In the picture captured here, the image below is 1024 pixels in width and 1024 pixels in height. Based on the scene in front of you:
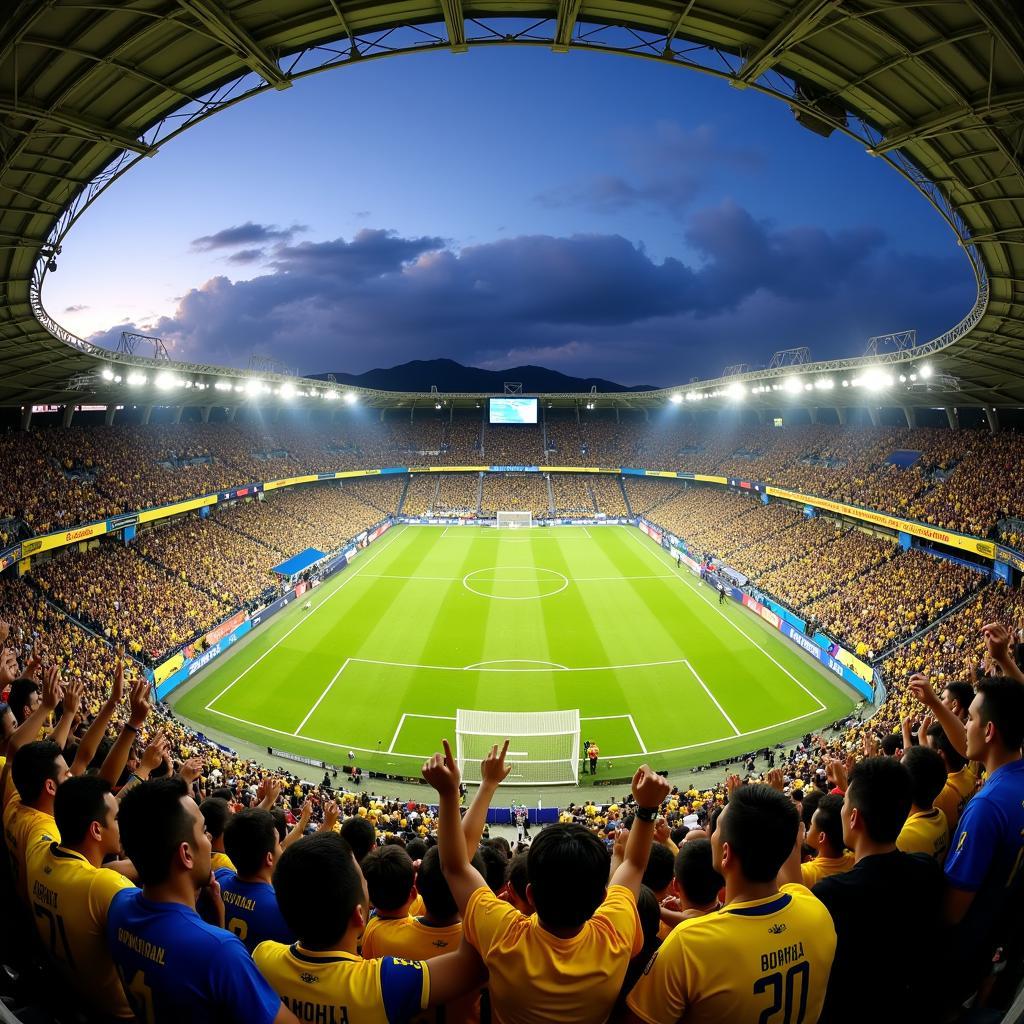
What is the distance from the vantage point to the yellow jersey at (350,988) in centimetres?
265

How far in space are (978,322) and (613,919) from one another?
25564 millimetres

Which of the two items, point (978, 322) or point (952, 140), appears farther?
point (978, 322)

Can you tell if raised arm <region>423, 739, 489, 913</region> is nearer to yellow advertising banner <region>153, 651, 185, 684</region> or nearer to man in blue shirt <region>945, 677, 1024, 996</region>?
man in blue shirt <region>945, 677, 1024, 996</region>

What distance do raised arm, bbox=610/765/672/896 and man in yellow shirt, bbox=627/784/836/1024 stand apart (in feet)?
0.97

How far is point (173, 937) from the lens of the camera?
271 cm

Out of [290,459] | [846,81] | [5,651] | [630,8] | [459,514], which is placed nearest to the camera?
[5,651]

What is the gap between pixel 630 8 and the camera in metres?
9.73

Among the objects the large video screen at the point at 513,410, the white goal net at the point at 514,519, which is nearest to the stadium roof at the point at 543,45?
the white goal net at the point at 514,519

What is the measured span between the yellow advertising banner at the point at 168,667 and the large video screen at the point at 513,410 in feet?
178

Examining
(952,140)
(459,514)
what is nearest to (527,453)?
(459,514)

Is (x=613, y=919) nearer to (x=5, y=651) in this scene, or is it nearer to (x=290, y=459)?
(x=5, y=651)

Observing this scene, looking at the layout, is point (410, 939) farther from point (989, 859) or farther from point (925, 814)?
point (925, 814)

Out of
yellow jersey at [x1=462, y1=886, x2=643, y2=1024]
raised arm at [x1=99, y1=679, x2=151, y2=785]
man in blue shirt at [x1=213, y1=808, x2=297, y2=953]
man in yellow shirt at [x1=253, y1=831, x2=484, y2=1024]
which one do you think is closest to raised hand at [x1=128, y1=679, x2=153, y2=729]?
raised arm at [x1=99, y1=679, x2=151, y2=785]

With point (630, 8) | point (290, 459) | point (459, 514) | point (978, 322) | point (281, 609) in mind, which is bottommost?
point (281, 609)
